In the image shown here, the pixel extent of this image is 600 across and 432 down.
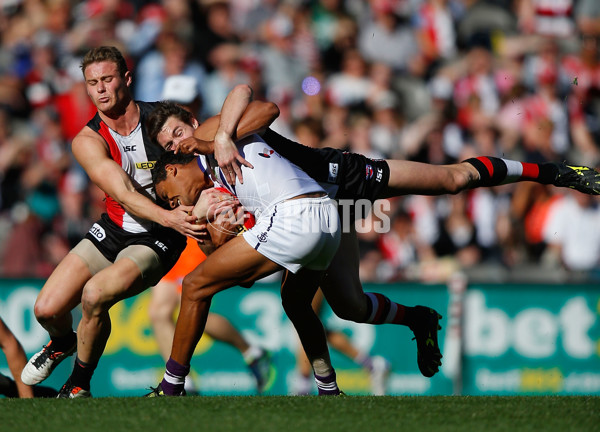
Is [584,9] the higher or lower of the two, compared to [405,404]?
higher

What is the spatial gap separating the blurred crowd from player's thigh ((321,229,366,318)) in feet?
12.9

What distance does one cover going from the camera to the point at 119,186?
248 inches

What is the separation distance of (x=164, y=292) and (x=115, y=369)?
1.20 m

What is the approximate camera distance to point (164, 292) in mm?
9070

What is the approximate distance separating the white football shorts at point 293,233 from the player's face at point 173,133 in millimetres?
1025

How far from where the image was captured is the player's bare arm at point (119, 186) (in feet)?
19.9

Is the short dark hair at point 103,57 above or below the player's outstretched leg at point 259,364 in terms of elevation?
above

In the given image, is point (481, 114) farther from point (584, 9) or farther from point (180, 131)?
point (180, 131)

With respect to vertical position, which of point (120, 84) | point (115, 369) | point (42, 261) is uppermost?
point (120, 84)

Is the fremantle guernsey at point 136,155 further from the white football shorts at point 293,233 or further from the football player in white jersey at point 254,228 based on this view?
the white football shorts at point 293,233

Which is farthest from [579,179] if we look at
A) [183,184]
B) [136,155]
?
[136,155]

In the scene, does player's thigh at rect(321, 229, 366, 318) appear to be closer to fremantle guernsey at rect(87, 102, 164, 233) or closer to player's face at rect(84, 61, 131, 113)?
fremantle guernsey at rect(87, 102, 164, 233)

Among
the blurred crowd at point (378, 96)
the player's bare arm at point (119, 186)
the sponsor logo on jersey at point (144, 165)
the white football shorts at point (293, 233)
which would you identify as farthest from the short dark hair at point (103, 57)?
the blurred crowd at point (378, 96)

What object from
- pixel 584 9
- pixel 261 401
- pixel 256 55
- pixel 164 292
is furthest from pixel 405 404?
pixel 584 9
